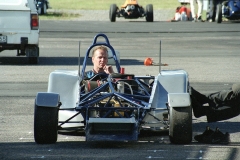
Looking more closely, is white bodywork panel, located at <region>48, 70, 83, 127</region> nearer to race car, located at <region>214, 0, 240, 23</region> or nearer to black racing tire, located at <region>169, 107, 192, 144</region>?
black racing tire, located at <region>169, 107, 192, 144</region>

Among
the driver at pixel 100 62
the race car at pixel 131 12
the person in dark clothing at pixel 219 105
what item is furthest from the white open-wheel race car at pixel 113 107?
the race car at pixel 131 12

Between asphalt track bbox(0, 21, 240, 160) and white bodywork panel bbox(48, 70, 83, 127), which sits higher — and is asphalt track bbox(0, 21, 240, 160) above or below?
→ below

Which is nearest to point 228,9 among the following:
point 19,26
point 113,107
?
point 19,26

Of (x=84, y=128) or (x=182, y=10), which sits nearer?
(x=84, y=128)

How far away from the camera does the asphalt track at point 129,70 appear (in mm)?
8633

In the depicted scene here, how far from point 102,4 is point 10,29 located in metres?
34.5

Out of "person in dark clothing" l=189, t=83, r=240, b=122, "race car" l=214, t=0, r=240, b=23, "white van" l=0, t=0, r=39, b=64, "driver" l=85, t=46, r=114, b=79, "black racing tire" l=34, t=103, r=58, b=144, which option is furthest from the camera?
"race car" l=214, t=0, r=240, b=23

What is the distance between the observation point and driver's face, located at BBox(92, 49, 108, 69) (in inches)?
412

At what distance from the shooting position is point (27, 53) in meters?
19.8

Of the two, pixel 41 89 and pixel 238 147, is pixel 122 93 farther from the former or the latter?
pixel 41 89

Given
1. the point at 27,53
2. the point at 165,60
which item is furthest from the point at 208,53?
the point at 27,53

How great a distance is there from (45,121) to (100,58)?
190 cm

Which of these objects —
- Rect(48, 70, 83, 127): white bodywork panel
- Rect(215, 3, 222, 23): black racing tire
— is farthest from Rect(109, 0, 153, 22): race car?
Rect(48, 70, 83, 127): white bodywork panel

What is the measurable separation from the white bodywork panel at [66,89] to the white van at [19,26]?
916 cm
